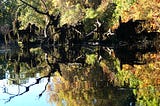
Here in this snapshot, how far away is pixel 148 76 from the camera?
44.6 feet

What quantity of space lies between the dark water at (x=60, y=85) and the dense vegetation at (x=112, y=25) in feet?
0.37

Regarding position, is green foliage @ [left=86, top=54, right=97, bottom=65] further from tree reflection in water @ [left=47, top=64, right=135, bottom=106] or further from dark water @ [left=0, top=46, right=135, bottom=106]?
tree reflection in water @ [left=47, top=64, right=135, bottom=106]

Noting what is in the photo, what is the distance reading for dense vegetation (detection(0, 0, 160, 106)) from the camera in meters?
12.7

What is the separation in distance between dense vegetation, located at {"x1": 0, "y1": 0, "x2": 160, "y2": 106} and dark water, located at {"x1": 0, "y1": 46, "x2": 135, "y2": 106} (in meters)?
0.11

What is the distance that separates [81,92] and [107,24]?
99.4ft

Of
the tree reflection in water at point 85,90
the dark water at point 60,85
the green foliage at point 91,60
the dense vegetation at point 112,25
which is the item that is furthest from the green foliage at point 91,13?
the tree reflection in water at point 85,90

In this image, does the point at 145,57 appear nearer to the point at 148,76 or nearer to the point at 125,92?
the point at 148,76

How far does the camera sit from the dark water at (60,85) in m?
11.3

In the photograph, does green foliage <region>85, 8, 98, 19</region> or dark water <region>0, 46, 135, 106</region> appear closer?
dark water <region>0, 46, 135, 106</region>

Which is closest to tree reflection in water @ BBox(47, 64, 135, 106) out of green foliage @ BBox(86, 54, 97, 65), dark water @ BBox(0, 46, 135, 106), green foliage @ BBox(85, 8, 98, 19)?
dark water @ BBox(0, 46, 135, 106)

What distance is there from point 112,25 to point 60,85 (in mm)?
26842

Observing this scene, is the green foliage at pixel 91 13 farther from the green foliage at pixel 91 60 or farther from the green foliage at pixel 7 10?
the green foliage at pixel 7 10

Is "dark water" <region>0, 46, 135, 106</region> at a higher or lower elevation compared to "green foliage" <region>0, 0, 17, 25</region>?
lower

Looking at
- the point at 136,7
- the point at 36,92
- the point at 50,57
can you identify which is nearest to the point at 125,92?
the point at 36,92
